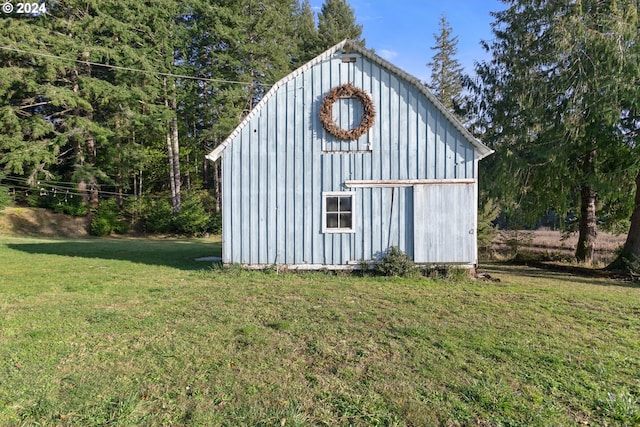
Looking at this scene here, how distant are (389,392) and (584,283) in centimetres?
933

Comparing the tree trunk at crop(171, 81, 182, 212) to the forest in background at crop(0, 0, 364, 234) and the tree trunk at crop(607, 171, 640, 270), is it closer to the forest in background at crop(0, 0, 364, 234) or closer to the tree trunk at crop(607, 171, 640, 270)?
the forest in background at crop(0, 0, 364, 234)

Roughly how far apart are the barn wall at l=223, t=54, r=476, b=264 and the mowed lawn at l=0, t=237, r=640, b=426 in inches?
80.7

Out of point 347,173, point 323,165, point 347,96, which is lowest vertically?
point 347,173

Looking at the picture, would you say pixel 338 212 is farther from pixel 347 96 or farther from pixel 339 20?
pixel 339 20

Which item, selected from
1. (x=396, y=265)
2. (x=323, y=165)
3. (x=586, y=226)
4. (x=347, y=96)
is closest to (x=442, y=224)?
(x=396, y=265)

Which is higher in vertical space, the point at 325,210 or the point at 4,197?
the point at 4,197

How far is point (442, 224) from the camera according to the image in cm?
989

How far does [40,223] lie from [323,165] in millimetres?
25715

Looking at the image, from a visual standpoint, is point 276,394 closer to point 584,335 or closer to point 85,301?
point 584,335

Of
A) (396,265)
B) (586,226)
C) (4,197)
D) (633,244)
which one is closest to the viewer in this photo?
(396,265)

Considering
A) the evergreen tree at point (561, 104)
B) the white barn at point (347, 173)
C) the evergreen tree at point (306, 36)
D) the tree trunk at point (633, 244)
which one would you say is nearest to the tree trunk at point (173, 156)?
the evergreen tree at point (306, 36)

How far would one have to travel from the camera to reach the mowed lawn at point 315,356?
128 inches

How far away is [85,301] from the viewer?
698cm

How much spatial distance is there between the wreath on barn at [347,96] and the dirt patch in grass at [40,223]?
76.5ft
